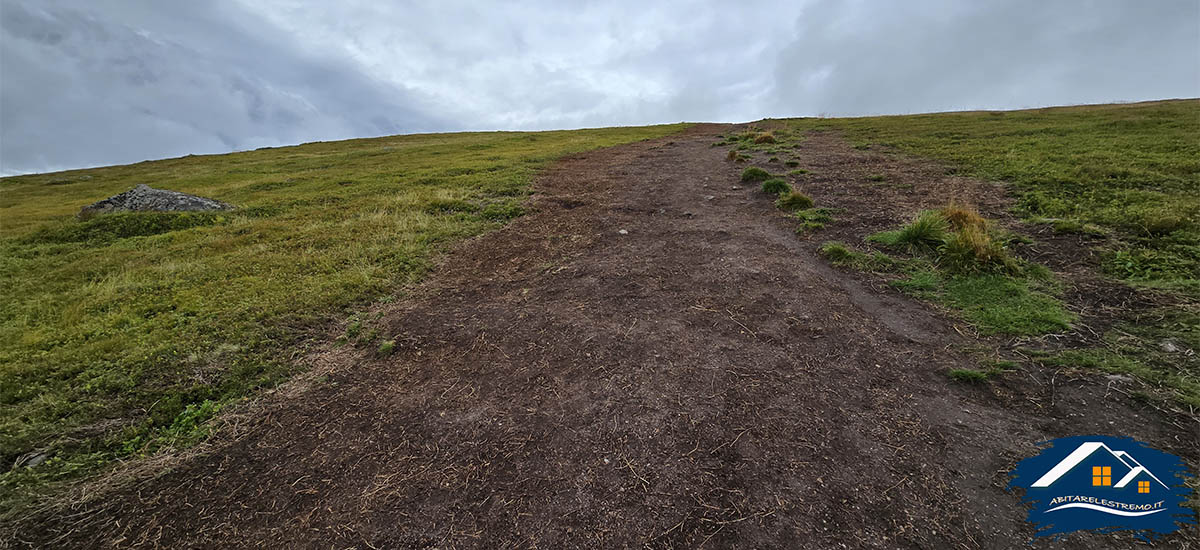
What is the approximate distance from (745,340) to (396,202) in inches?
532

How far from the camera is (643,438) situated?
4043 millimetres

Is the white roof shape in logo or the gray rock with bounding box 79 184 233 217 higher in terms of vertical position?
the gray rock with bounding box 79 184 233 217

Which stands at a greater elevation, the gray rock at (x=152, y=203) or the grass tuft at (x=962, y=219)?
the gray rock at (x=152, y=203)

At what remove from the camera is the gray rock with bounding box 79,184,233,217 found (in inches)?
612

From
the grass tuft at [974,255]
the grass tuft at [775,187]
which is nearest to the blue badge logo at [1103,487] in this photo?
the grass tuft at [974,255]

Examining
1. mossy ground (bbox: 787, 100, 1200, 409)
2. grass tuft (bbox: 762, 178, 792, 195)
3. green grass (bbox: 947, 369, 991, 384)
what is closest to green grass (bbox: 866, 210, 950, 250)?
mossy ground (bbox: 787, 100, 1200, 409)

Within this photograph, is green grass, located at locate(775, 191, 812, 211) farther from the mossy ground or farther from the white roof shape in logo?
the white roof shape in logo

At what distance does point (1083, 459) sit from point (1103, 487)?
0.31 m

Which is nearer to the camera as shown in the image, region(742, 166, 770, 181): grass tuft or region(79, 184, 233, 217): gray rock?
region(742, 166, 770, 181): grass tuft

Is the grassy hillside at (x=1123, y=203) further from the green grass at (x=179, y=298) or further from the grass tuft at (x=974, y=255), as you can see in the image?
the green grass at (x=179, y=298)

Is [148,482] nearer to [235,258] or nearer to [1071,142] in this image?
[235,258]

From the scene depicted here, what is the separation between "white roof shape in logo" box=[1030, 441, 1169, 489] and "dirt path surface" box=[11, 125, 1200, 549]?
0.64 feet

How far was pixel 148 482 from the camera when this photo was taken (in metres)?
3.94

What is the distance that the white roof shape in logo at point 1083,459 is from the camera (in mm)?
3256
